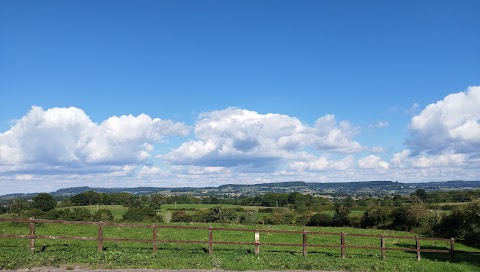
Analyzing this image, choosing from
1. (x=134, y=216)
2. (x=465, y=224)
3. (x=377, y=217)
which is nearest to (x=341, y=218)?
(x=377, y=217)

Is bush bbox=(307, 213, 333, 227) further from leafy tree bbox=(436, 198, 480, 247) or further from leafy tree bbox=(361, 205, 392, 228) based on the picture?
leafy tree bbox=(436, 198, 480, 247)

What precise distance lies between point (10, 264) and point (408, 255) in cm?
1956

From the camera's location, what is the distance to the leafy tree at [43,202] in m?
54.6

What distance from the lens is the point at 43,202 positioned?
182 ft

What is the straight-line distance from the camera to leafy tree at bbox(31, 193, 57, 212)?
179ft

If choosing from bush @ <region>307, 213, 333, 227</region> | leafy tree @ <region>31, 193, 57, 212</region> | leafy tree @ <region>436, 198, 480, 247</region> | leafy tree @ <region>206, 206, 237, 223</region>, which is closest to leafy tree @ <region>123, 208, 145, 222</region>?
leafy tree @ <region>206, 206, 237, 223</region>

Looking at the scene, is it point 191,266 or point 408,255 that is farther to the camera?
point 408,255

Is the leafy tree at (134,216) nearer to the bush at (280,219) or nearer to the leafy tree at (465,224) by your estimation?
the bush at (280,219)

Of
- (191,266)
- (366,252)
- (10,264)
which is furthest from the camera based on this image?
(366,252)

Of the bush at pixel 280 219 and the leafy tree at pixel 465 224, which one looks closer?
the leafy tree at pixel 465 224

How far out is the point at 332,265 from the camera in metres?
16.7

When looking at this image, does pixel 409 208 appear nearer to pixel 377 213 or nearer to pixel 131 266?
pixel 377 213

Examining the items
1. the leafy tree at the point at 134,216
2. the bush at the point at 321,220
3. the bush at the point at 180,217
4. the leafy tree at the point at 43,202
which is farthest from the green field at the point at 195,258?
the bush at the point at 321,220

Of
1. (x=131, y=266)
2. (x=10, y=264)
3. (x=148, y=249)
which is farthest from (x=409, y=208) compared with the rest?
(x=10, y=264)
